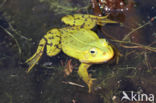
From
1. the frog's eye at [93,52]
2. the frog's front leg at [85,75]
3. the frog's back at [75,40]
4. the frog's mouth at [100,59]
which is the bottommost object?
the frog's front leg at [85,75]

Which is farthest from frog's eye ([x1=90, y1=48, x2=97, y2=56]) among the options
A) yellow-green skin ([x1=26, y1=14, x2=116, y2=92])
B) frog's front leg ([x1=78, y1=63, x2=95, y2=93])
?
frog's front leg ([x1=78, y1=63, x2=95, y2=93])

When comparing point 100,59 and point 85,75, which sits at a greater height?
→ point 100,59

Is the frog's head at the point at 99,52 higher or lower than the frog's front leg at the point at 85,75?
higher

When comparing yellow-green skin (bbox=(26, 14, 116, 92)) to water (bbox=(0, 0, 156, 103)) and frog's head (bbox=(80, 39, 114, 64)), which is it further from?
water (bbox=(0, 0, 156, 103))

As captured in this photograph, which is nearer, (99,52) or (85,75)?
(99,52)

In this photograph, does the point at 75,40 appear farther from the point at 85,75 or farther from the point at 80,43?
the point at 85,75

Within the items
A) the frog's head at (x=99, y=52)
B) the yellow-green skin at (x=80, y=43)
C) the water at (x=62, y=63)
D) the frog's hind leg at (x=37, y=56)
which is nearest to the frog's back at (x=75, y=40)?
the yellow-green skin at (x=80, y=43)

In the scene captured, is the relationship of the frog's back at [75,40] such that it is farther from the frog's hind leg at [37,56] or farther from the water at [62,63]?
the frog's hind leg at [37,56]

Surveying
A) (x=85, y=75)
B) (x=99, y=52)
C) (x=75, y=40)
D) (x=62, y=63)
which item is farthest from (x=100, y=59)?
(x=62, y=63)
